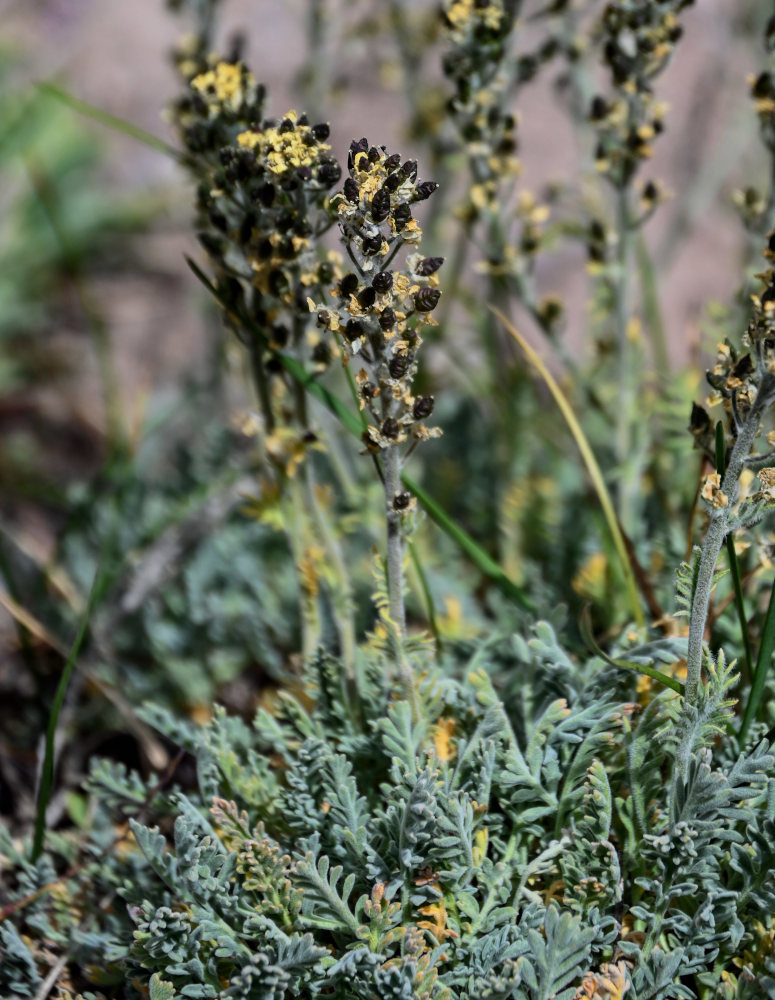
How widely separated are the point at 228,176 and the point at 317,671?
2.79 ft

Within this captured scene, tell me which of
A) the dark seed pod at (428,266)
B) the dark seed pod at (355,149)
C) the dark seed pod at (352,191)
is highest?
the dark seed pod at (355,149)

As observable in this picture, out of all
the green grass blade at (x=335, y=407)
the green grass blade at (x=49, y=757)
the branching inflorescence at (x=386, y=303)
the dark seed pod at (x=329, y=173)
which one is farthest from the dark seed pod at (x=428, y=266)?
the green grass blade at (x=49, y=757)

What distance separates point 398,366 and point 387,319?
71 mm

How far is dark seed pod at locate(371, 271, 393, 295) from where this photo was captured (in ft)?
4.38

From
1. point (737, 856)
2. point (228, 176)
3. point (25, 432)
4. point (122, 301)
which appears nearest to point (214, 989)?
point (737, 856)

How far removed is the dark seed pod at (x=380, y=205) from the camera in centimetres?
129

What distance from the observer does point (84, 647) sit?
2344mm

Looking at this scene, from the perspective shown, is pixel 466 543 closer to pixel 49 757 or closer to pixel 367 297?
pixel 367 297

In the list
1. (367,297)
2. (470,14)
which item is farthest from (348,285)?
(470,14)

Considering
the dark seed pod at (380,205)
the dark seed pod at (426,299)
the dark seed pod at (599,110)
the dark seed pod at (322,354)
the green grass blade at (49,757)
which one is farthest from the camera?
the dark seed pod at (599,110)

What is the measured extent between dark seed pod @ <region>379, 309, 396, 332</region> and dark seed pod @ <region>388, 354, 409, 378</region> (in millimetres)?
46

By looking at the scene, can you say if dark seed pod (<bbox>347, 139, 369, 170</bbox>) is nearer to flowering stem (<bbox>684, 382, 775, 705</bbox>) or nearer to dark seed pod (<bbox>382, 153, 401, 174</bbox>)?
dark seed pod (<bbox>382, 153, 401, 174</bbox>)

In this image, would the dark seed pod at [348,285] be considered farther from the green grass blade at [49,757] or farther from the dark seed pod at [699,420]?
the green grass blade at [49,757]

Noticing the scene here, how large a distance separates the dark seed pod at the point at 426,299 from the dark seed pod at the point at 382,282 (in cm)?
6
